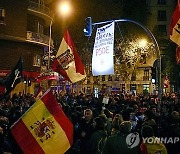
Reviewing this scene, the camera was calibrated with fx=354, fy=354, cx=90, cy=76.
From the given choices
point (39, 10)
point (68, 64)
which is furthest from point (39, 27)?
point (68, 64)

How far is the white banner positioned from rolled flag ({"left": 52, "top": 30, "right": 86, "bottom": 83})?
58 centimetres

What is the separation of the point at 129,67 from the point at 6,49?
71.2 feet

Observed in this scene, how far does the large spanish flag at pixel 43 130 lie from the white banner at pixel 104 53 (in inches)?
232

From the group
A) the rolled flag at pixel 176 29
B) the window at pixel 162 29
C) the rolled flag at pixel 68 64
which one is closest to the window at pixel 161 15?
the window at pixel 162 29

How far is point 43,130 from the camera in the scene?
5695mm

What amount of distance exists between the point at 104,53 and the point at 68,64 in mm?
1334

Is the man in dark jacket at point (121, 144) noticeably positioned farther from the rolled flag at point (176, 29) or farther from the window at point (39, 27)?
the window at point (39, 27)

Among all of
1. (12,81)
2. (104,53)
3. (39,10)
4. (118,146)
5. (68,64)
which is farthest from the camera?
(39,10)

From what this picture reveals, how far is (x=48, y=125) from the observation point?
18.9 ft

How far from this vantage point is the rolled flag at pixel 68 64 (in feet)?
40.5

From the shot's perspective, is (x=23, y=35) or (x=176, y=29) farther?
(x=23, y=35)

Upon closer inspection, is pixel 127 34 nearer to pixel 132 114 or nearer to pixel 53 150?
pixel 132 114

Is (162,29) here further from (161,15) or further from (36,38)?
(36,38)

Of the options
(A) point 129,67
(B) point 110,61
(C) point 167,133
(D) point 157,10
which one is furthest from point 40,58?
(D) point 157,10
